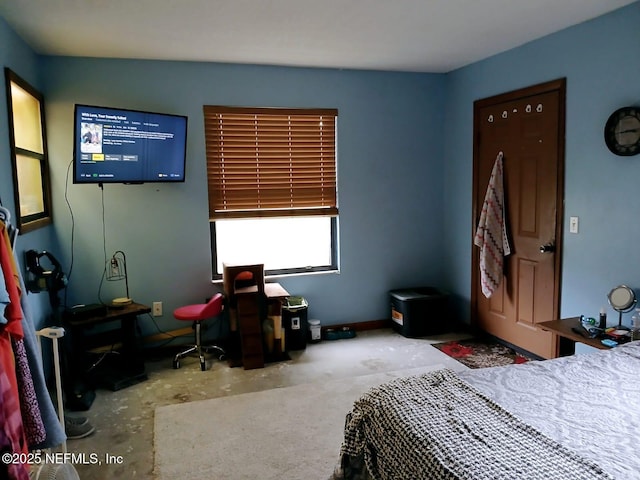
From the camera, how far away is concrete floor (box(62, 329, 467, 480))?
259cm

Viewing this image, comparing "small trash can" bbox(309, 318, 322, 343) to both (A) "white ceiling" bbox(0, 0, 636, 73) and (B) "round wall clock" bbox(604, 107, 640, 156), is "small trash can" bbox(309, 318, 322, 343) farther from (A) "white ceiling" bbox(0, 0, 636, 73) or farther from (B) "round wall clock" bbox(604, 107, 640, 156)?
(B) "round wall clock" bbox(604, 107, 640, 156)

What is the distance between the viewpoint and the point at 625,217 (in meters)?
3.02

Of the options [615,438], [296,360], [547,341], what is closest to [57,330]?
[296,360]

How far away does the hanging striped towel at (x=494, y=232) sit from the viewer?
402 cm

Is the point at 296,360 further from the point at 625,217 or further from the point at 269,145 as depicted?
the point at 625,217

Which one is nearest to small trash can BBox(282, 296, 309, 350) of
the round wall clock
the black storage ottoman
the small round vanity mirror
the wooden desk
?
the black storage ottoman

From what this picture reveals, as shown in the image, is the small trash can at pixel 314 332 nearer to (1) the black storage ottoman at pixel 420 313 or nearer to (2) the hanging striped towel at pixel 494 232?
(1) the black storage ottoman at pixel 420 313

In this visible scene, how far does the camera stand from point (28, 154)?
329cm

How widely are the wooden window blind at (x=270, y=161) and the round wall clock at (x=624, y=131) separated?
2.23 metres

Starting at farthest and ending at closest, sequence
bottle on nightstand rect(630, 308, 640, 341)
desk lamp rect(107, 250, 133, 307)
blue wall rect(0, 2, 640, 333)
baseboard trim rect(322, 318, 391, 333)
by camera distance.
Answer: baseboard trim rect(322, 318, 391, 333)
desk lamp rect(107, 250, 133, 307)
blue wall rect(0, 2, 640, 333)
bottle on nightstand rect(630, 308, 640, 341)

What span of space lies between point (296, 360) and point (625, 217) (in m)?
→ 2.56

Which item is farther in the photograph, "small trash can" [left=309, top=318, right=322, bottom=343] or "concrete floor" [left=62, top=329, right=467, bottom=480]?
"small trash can" [left=309, top=318, right=322, bottom=343]

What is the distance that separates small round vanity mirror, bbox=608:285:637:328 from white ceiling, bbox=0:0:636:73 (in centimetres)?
172

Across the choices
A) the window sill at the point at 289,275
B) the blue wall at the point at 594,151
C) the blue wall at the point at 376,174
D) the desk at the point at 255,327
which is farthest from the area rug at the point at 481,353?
the desk at the point at 255,327
